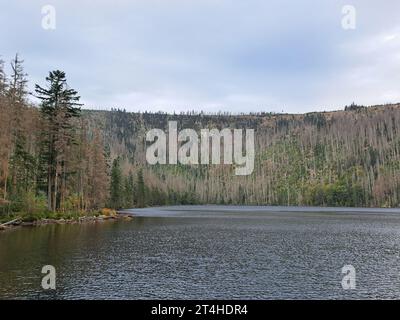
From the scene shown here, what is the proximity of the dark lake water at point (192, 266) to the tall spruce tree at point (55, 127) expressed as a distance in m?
17.3

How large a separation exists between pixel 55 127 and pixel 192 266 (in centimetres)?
4128

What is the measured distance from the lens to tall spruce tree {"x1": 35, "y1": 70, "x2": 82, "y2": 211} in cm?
6041

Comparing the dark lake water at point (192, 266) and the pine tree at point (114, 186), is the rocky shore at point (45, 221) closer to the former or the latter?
the dark lake water at point (192, 266)

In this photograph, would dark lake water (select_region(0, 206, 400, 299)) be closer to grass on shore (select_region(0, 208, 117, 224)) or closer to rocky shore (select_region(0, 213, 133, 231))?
rocky shore (select_region(0, 213, 133, 231))

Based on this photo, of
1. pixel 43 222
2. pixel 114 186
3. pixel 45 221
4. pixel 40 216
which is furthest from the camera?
pixel 114 186

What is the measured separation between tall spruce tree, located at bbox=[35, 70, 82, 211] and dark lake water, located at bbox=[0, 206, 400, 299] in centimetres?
1728

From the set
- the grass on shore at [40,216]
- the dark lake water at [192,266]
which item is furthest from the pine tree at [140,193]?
the dark lake water at [192,266]

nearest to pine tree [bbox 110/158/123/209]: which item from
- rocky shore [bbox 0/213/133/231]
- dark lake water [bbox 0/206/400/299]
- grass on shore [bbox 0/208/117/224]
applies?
rocky shore [bbox 0/213/133/231]

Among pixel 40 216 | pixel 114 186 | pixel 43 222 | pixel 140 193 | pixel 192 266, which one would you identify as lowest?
pixel 192 266

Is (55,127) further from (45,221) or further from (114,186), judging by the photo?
(114,186)

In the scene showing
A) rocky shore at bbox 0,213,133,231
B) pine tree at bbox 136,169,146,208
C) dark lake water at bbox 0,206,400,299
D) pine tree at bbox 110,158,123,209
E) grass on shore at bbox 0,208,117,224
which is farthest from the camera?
pine tree at bbox 136,169,146,208

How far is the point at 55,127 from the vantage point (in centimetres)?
6141

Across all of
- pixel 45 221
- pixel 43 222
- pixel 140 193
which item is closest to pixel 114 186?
pixel 140 193

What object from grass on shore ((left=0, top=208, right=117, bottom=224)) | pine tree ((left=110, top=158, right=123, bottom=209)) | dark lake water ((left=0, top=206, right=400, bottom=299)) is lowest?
dark lake water ((left=0, top=206, right=400, bottom=299))
